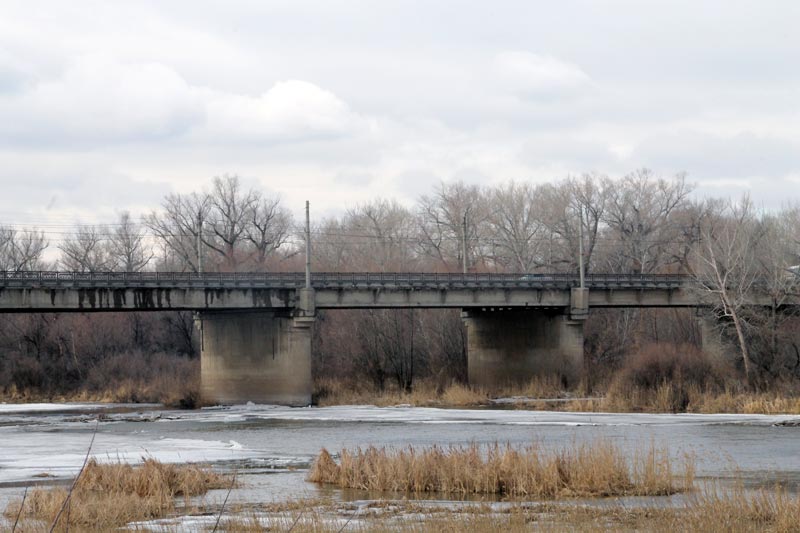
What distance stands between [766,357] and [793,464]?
111 feet

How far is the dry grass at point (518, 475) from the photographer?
23.0 metres

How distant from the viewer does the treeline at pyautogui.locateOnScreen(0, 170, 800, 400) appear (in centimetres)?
6331

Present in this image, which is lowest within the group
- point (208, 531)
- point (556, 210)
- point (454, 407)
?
point (454, 407)

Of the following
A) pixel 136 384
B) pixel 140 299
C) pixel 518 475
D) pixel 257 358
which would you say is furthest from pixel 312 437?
pixel 136 384

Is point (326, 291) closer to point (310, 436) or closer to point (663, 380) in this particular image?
point (663, 380)

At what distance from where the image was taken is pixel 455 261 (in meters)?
102

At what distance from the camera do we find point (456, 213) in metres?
105

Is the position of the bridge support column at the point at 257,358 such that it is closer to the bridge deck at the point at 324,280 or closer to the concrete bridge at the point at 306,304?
the concrete bridge at the point at 306,304

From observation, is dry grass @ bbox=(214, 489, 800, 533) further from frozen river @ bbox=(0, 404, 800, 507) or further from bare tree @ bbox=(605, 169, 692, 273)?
bare tree @ bbox=(605, 169, 692, 273)

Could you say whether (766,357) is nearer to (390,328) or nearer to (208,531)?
(390,328)

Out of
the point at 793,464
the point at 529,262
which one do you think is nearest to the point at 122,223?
the point at 529,262

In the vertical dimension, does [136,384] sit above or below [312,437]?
below

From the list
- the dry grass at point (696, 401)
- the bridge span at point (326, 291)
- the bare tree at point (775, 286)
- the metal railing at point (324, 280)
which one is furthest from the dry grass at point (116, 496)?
the bare tree at point (775, 286)

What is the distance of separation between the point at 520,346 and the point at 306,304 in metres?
16.1
